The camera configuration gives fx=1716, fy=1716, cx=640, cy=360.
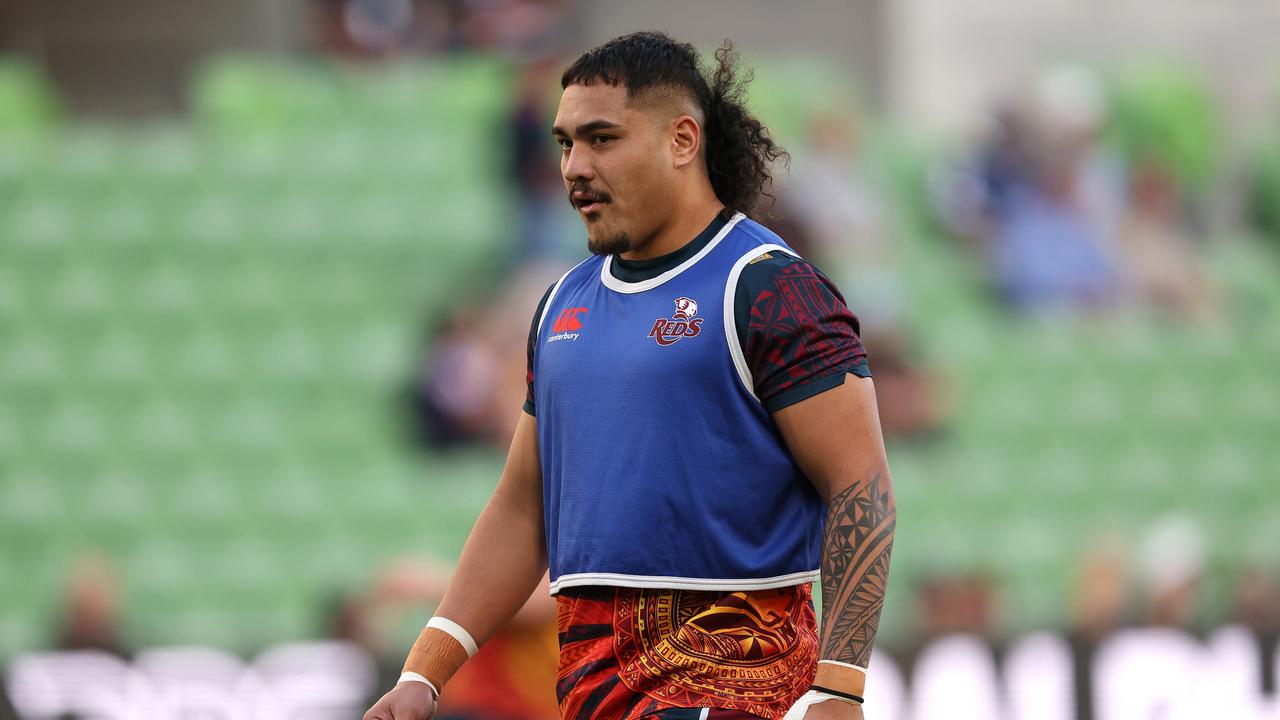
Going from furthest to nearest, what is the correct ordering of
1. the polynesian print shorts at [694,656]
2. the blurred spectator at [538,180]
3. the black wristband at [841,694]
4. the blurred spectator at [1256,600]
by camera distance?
the blurred spectator at [538,180]
the blurred spectator at [1256,600]
the polynesian print shorts at [694,656]
the black wristband at [841,694]

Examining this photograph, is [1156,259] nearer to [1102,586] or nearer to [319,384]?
[1102,586]

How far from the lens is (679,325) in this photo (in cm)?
266

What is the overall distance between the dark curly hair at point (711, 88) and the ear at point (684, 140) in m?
0.04

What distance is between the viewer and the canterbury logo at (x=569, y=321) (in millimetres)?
2814

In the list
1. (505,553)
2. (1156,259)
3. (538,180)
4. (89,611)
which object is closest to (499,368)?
(538,180)

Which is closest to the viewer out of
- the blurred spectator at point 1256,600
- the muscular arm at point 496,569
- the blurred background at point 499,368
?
the muscular arm at point 496,569

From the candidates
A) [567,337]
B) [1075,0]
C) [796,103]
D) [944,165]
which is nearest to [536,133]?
[796,103]

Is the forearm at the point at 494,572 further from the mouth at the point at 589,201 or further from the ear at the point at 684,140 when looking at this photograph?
the ear at the point at 684,140

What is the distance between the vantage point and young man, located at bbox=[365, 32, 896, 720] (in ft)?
8.44

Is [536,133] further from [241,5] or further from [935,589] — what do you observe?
[241,5]

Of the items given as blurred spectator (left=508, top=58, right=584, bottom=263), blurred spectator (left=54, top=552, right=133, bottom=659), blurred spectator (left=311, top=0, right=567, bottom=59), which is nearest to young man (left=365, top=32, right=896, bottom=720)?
blurred spectator (left=54, top=552, right=133, bottom=659)

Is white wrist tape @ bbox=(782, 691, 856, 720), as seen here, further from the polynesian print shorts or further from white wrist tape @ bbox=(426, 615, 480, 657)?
white wrist tape @ bbox=(426, 615, 480, 657)

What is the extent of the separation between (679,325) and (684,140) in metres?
0.33

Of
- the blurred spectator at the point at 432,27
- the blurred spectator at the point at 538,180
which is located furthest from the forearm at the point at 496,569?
the blurred spectator at the point at 432,27
